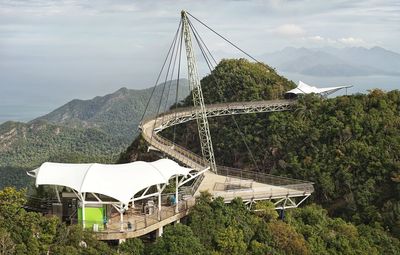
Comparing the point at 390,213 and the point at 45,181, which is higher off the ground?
the point at 45,181

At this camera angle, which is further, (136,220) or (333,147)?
(333,147)

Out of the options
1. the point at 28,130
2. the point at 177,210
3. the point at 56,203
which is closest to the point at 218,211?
the point at 177,210

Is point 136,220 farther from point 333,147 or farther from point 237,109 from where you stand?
point 237,109

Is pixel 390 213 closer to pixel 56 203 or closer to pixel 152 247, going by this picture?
pixel 152 247

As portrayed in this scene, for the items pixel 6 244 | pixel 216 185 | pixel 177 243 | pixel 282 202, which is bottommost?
pixel 282 202

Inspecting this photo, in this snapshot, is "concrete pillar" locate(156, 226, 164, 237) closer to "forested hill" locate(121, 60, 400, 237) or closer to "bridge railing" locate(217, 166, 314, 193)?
"bridge railing" locate(217, 166, 314, 193)

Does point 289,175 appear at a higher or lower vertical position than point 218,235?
higher

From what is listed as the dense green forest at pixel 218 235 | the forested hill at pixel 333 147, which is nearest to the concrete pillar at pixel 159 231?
the dense green forest at pixel 218 235

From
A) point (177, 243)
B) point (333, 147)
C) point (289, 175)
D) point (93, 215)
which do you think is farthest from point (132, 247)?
point (333, 147)
